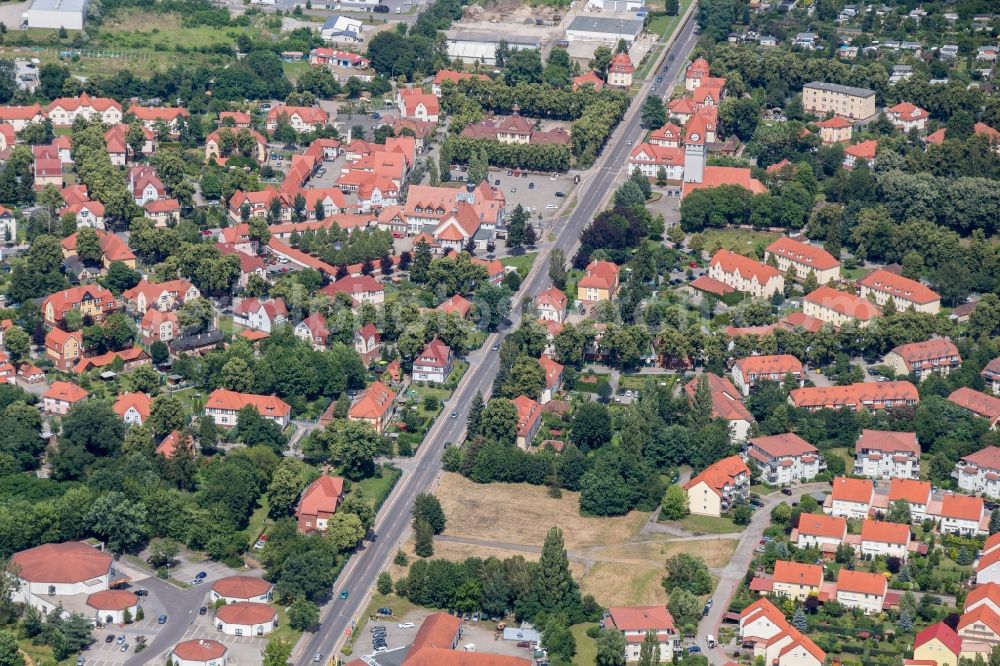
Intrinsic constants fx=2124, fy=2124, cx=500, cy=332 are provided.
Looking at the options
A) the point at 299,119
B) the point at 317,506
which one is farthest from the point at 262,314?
the point at 299,119

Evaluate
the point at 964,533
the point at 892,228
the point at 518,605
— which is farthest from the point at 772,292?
the point at 518,605

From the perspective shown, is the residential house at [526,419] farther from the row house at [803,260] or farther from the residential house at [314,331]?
the row house at [803,260]

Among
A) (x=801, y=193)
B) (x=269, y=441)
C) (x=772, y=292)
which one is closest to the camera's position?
(x=269, y=441)

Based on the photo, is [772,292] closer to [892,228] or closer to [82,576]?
[892,228]

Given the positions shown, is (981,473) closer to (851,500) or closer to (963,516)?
(963,516)

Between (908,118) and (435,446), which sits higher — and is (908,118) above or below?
above

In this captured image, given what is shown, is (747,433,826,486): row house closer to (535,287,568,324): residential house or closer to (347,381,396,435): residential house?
(535,287,568,324): residential house
